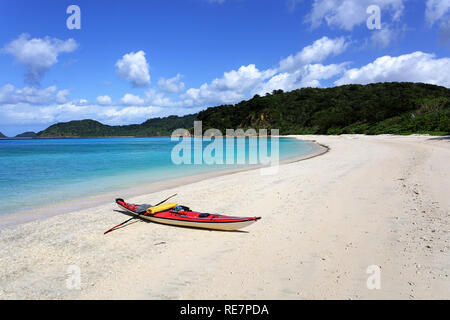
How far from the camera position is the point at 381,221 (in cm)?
666

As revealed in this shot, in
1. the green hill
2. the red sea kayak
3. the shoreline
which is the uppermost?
the green hill

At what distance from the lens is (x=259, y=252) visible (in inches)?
212

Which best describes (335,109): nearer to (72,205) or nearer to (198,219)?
(72,205)

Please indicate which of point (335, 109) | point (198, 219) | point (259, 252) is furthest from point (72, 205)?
point (335, 109)

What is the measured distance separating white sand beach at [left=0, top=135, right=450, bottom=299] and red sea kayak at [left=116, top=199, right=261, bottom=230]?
19 centimetres

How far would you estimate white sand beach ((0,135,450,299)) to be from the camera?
411 centimetres

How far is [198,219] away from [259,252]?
→ 204 cm

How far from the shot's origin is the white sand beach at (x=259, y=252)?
13.5 ft

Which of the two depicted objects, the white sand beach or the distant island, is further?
the distant island

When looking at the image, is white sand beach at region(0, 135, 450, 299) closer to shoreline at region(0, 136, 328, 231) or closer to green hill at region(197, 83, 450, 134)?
shoreline at region(0, 136, 328, 231)

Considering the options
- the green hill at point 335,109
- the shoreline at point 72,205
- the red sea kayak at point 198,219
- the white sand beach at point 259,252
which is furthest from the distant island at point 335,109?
the red sea kayak at point 198,219

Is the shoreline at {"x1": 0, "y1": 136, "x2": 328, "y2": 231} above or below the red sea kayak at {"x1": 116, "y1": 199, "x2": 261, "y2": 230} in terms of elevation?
below

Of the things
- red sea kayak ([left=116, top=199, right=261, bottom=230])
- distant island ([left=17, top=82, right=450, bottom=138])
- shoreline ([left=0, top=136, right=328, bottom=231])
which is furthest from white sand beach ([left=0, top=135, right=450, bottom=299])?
distant island ([left=17, top=82, right=450, bottom=138])
